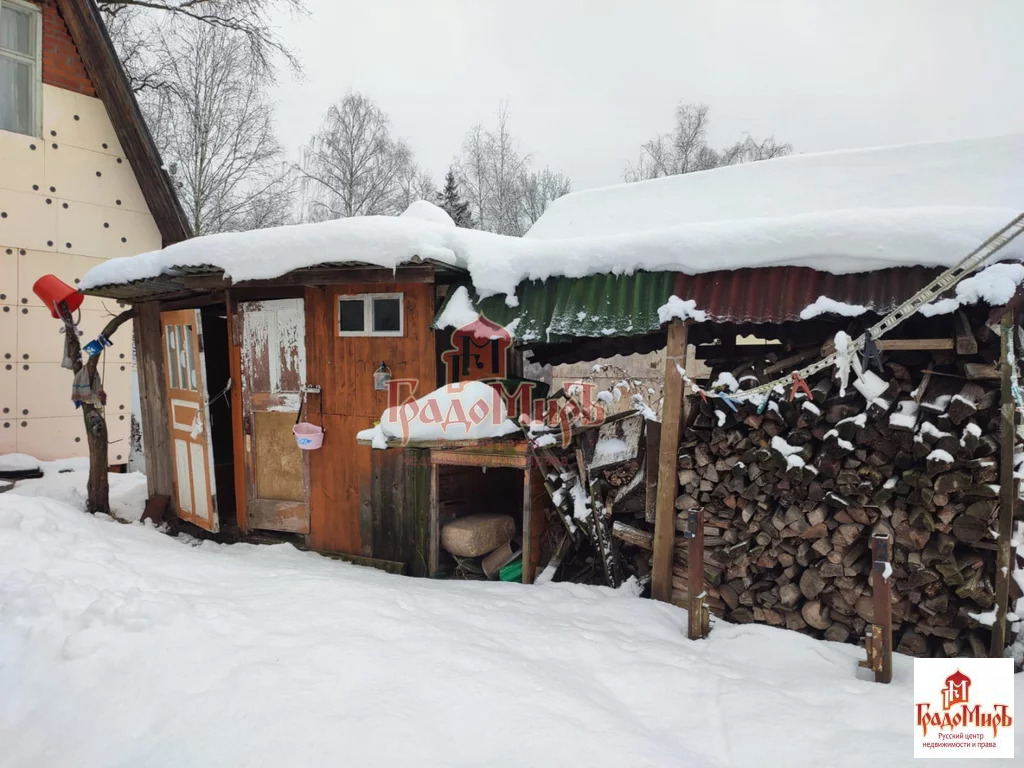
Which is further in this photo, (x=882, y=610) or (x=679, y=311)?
(x=679, y=311)

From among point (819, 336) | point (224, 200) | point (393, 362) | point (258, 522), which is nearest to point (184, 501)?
point (258, 522)

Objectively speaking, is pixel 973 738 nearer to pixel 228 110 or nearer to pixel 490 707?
pixel 490 707

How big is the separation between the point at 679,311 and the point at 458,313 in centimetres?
192

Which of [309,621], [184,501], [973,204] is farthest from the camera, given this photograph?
[184,501]

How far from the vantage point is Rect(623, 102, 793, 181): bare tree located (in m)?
27.6

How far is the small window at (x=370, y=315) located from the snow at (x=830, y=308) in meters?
3.49

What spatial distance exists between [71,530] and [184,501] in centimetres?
209

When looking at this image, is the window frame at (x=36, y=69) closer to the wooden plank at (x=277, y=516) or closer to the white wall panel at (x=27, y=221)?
the white wall panel at (x=27, y=221)

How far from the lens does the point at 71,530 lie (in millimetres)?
5113

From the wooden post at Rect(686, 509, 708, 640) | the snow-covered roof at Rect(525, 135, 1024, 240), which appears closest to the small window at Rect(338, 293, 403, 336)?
the snow-covered roof at Rect(525, 135, 1024, 240)

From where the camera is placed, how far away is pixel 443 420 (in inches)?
207

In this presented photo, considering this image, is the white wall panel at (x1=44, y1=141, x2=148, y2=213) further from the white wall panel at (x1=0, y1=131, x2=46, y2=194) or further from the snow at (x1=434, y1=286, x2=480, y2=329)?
the snow at (x1=434, y1=286, x2=480, y2=329)

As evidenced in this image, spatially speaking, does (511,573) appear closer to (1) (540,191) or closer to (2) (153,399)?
(2) (153,399)

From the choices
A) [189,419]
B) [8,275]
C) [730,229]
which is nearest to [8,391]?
[8,275]
